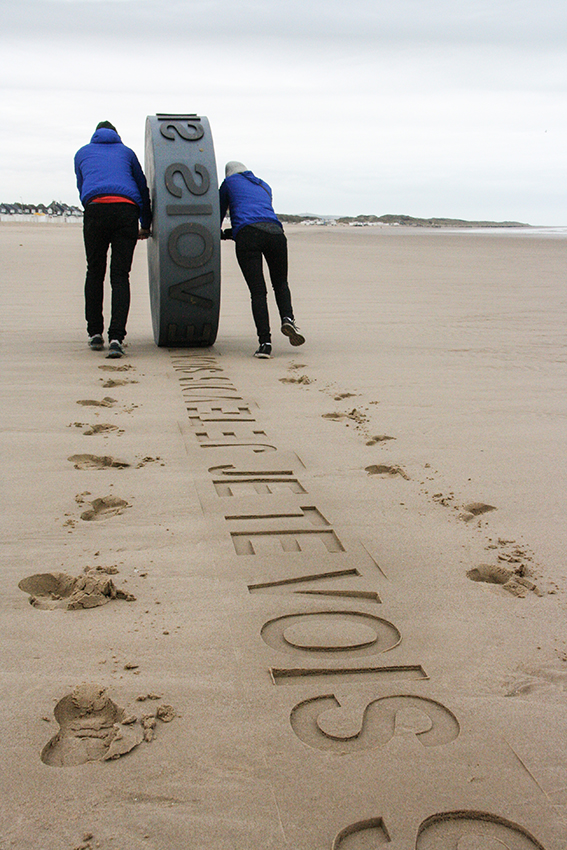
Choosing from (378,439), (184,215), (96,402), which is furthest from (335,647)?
(184,215)

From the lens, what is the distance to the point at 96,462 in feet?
10.7

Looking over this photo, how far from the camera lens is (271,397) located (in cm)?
457

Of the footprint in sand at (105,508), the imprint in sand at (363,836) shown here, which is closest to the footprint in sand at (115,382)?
the footprint in sand at (105,508)

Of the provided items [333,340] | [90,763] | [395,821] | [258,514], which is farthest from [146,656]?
[333,340]

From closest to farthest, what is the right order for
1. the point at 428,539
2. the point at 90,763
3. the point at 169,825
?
1. the point at 169,825
2. the point at 90,763
3. the point at 428,539

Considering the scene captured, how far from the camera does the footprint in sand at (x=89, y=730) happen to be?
150 centimetres

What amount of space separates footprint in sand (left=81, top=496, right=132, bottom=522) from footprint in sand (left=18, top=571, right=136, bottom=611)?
0.45 metres

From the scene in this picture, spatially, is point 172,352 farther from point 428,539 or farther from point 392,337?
point 428,539

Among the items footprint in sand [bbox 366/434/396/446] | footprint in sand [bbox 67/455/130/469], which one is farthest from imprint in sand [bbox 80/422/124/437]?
footprint in sand [bbox 366/434/396/446]

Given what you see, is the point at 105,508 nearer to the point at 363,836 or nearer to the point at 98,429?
the point at 98,429

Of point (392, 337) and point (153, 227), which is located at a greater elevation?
point (153, 227)

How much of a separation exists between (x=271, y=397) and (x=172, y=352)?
1769 mm

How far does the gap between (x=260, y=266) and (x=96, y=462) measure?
129 inches

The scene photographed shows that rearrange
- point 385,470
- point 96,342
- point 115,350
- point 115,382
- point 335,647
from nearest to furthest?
point 335,647, point 385,470, point 115,382, point 115,350, point 96,342
